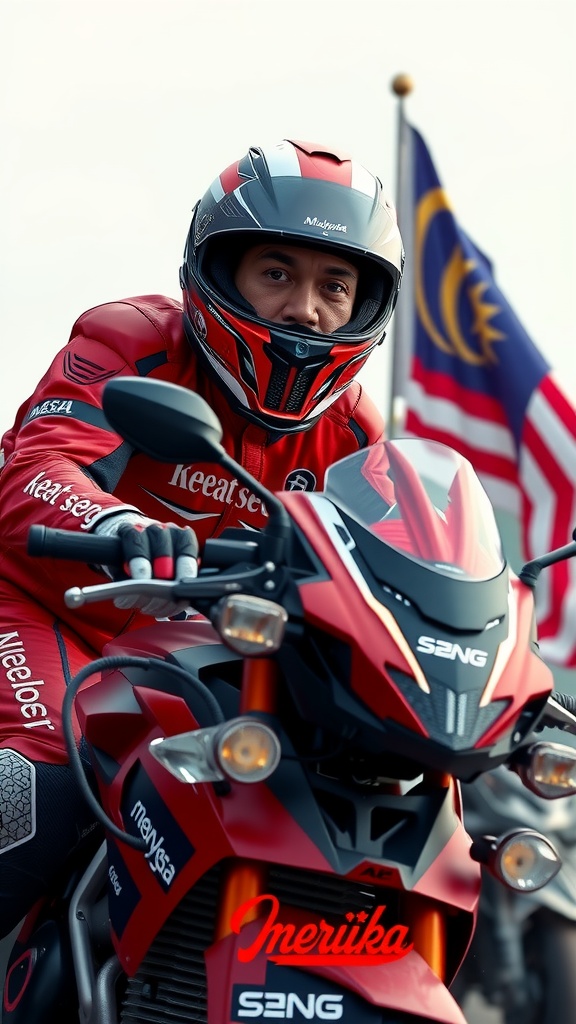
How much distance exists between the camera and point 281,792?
6.92ft

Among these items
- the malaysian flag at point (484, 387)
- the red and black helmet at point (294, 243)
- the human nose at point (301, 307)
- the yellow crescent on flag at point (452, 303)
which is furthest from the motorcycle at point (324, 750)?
the yellow crescent on flag at point (452, 303)

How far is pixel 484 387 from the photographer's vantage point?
10.3m

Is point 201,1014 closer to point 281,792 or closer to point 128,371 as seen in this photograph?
point 281,792

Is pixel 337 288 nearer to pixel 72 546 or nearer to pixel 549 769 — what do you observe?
pixel 72 546

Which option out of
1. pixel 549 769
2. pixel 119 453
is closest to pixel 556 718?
pixel 549 769

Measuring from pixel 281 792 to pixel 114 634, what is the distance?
1358mm

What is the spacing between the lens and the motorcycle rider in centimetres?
316

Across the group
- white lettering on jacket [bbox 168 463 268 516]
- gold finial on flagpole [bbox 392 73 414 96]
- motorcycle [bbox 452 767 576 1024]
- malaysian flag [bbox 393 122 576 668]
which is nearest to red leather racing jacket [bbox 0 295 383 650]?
white lettering on jacket [bbox 168 463 268 516]

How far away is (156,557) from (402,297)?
8.90 m

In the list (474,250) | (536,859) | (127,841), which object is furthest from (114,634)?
(474,250)

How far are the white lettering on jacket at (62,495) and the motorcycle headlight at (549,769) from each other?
95 centimetres

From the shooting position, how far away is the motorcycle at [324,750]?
6.57ft

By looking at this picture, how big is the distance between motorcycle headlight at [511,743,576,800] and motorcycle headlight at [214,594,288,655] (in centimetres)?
46

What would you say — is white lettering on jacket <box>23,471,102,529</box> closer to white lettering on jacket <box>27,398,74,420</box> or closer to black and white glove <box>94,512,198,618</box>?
white lettering on jacket <box>27,398,74,420</box>
